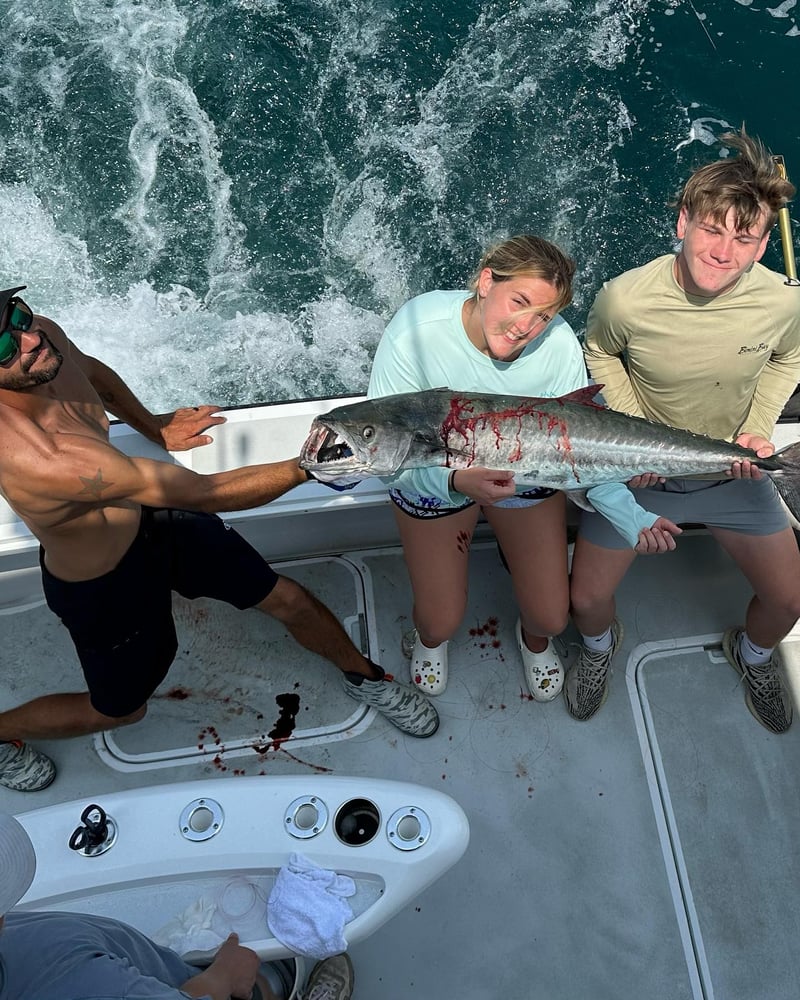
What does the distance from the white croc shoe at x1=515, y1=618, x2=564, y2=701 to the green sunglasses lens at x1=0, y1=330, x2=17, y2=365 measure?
1.90 m

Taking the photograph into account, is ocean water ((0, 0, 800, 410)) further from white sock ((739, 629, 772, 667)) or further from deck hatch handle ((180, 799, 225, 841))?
deck hatch handle ((180, 799, 225, 841))

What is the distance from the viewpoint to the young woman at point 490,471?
209 centimetres

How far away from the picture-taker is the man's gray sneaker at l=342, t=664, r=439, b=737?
2688mm

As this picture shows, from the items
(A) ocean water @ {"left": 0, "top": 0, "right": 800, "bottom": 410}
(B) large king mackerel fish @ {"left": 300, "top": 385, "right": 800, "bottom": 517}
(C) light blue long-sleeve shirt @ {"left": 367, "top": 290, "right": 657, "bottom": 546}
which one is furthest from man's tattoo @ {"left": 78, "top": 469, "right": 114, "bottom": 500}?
(A) ocean water @ {"left": 0, "top": 0, "right": 800, "bottom": 410}

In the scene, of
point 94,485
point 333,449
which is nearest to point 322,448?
point 333,449

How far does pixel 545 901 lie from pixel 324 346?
9.30 ft

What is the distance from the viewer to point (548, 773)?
2.70 m

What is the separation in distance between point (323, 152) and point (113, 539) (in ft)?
10.5

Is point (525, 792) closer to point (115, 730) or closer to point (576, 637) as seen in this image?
point (576, 637)

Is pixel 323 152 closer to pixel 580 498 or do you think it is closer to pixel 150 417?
pixel 150 417

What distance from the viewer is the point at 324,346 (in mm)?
4215

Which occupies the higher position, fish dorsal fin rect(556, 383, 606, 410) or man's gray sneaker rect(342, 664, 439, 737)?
fish dorsal fin rect(556, 383, 606, 410)

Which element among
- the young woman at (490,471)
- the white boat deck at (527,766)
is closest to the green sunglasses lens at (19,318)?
the young woman at (490,471)

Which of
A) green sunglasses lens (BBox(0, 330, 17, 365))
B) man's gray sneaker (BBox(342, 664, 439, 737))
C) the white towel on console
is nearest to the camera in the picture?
green sunglasses lens (BBox(0, 330, 17, 365))
